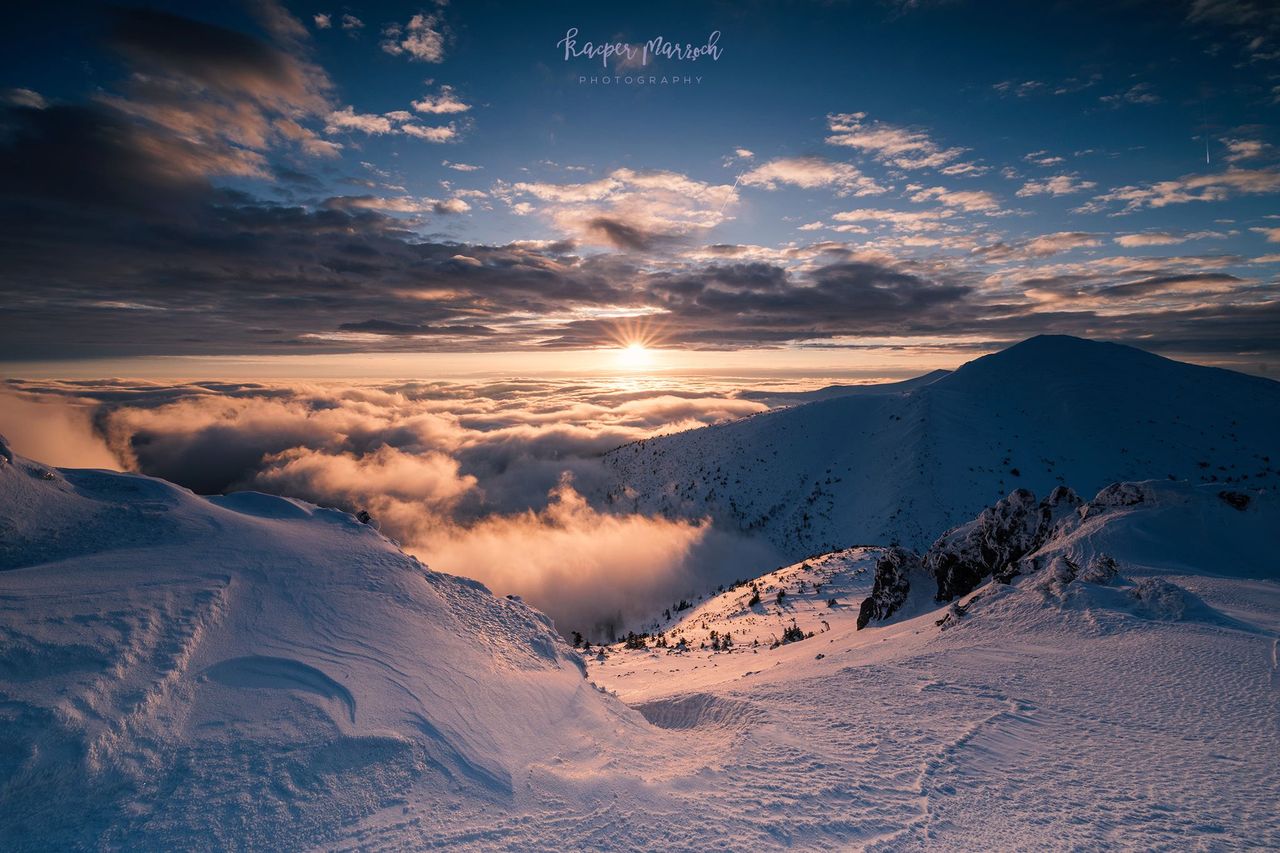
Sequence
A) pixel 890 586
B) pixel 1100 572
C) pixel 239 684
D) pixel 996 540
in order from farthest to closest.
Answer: pixel 890 586
pixel 996 540
pixel 1100 572
pixel 239 684

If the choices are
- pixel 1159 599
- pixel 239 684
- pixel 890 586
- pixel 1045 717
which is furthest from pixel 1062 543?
pixel 239 684

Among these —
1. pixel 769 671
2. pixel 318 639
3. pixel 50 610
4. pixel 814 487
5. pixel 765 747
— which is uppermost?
Answer: pixel 50 610

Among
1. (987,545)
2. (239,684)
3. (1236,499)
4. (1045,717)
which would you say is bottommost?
(987,545)

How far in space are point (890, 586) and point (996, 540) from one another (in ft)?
9.07

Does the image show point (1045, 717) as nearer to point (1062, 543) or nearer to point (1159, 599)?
point (1159, 599)

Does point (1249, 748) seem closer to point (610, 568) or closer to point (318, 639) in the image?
point (318, 639)

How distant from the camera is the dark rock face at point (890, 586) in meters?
13.5

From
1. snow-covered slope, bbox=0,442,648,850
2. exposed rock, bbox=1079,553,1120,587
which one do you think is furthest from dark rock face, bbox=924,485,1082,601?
snow-covered slope, bbox=0,442,648,850

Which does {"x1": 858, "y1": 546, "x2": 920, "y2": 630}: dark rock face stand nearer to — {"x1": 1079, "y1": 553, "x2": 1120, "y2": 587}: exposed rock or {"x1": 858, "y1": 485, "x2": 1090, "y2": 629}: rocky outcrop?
{"x1": 858, "y1": 485, "x2": 1090, "y2": 629}: rocky outcrop

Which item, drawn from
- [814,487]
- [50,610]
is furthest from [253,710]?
[814,487]

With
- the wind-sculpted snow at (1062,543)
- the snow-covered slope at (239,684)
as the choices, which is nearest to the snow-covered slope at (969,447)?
the wind-sculpted snow at (1062,543)

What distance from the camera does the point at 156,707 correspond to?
12.8ft

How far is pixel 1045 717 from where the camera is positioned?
5.54 m

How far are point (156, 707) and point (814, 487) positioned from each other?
2069 inches
